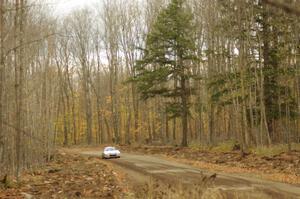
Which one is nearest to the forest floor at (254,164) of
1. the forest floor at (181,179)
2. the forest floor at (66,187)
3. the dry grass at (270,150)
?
the forest floor at (181,179)

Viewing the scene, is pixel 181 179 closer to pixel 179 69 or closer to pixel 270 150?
pixel 270 150

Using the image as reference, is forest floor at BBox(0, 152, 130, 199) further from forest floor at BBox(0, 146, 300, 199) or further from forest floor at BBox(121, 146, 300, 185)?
forest floor at BBox(121, 146, 300, 185)

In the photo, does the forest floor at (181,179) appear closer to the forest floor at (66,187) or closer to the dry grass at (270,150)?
the forest floor at (66,187)

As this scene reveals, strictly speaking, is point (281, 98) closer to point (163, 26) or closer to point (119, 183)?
point (163, 26)

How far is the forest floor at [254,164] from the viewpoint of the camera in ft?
52.1

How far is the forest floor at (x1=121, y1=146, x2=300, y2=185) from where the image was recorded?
1588 cm

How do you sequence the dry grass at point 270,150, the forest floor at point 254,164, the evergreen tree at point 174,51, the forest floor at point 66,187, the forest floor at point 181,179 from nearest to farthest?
the forest floor at point 181,179 → the forest floor at point 66,187 → the forest floor at point 254,164 → the dry grass at point 270,150 → the evergreen tree at point 174,51

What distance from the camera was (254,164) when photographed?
63.1 ft

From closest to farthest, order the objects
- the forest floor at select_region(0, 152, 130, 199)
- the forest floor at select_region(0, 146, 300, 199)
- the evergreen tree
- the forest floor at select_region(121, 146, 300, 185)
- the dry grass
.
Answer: the forest floor at select_region(0, 146, 300, 199) < the forest floor at select_region(0, 152, 130, 199) < the forest floor at select_region(121, 146, 300, 185) < the dry grass < the evergreen tree

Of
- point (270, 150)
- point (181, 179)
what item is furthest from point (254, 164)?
point (181, 179)

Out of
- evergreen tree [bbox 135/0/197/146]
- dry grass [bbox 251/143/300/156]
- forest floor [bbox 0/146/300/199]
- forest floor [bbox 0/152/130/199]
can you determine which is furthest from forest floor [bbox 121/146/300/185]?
evergreen tree [bbox 135/0/197/146]

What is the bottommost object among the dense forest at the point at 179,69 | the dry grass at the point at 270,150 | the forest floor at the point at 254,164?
the forest floor at the point at 254,164

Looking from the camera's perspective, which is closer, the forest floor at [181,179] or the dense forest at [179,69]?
the forest floor at [181,179]

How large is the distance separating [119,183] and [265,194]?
18.8ft
